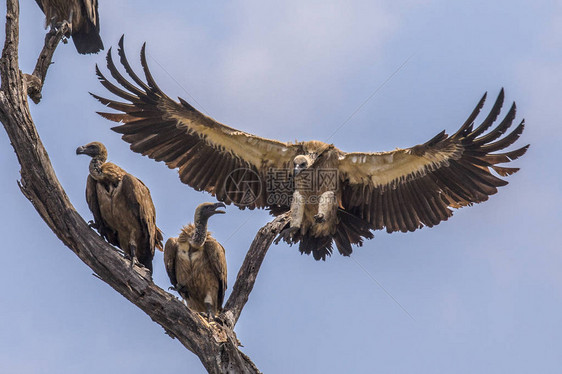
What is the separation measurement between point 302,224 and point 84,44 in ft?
12.0

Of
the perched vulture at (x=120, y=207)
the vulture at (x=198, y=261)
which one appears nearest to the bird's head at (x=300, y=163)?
the vulture at (x=198, y=261)

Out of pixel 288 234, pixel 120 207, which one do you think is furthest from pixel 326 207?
pixel 120 207

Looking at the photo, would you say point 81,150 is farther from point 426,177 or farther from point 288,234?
point 426,177

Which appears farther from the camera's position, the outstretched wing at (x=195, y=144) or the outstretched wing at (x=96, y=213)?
the outstretched wing at (x=195, y=144)

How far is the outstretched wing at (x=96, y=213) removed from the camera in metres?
7.73

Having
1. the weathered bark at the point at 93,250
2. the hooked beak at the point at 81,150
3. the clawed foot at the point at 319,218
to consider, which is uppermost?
the clawed foot at the point at 319,218

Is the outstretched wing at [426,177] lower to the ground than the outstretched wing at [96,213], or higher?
higher

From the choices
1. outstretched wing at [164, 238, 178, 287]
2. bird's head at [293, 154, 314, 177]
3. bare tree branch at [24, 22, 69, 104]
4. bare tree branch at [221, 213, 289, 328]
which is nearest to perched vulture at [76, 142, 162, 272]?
outstretched wing at [164, 238, 178, 287]

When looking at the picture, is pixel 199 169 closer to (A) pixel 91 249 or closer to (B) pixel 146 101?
(B) pixel 146 101

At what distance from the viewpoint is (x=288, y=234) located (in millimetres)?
9336

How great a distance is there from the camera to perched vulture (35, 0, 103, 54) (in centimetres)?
968

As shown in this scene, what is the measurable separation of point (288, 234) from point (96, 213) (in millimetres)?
2519

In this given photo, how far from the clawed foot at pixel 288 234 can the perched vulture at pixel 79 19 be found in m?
3.46

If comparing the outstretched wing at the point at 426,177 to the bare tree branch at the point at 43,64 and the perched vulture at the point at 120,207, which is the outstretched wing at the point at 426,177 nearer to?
the perched vulture at the point at 120,207
